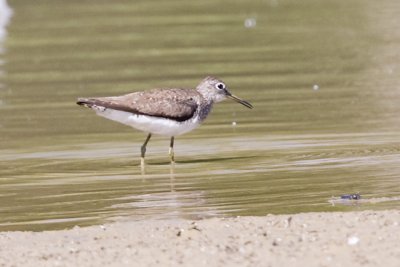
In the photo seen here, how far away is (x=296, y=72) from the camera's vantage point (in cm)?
1769

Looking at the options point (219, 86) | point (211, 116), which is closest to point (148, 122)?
point (219, 86)

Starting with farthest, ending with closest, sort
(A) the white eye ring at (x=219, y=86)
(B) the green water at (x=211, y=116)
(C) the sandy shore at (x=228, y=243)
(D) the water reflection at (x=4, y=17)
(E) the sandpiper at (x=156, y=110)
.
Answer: (D) the water reflection at (x=4, y=17)
(A) the white eye ring at (x=219, y=86)
(E) the sandpiper at (x=156, y=110)
(B) the green water at (x=211, y=116)
(C) the sandy shore at (x=228, y=243)

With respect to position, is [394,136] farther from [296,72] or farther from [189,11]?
[189,11]

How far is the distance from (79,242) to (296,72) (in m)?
9.57

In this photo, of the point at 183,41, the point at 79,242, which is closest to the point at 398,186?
the point at 79,242

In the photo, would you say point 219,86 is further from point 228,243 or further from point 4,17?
point 4,17

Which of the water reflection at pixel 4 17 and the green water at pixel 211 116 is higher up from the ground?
the water reflection at pixel 4 17

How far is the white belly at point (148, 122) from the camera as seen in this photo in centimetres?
1234

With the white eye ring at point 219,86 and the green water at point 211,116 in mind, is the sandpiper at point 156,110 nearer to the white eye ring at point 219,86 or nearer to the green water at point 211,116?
the green water at point 211,116

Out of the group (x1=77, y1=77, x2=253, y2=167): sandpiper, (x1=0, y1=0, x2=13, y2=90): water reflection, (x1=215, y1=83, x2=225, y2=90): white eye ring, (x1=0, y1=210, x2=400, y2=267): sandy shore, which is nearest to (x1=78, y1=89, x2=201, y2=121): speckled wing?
(x1=77, y1=77, x2=253, y2=167): sandpiper

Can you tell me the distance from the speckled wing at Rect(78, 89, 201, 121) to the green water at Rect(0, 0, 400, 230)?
1.39 ft

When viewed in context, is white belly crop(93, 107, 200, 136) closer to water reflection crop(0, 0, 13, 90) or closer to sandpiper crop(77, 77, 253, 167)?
sandpiper crop(77, 77, 253, 167)

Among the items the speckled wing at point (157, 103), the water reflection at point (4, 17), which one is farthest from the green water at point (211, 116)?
the speckled wing at point (157, 103)

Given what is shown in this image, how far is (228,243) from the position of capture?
26.3 ft
